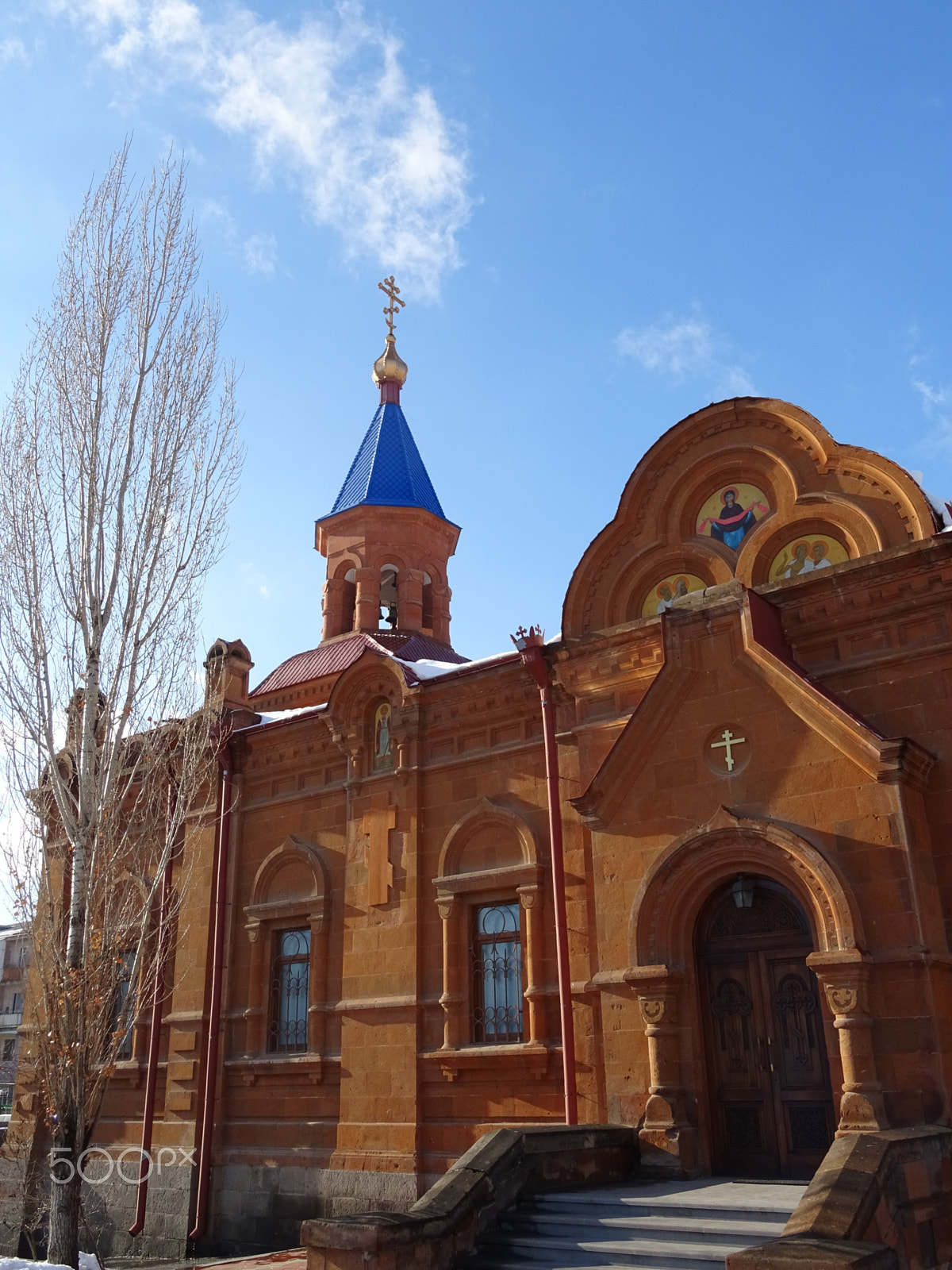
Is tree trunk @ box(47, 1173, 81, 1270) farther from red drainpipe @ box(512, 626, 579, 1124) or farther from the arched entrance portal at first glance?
the arched entrance portal

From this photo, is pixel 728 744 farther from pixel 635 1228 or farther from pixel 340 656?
pixel 340 656

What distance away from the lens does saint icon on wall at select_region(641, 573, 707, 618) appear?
13.4 meters

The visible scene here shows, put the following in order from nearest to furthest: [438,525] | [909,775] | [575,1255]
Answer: [575,1255]
[909,775]
[438,525]

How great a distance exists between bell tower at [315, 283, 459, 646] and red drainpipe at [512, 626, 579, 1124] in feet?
25.5

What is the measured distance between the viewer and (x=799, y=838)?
10.4 m

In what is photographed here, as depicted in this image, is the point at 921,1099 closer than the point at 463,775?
Yes

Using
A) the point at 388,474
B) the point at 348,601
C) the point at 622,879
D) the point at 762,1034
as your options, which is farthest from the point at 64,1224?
the point at 388,474

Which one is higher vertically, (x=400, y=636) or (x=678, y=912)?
(x=400, y=636)

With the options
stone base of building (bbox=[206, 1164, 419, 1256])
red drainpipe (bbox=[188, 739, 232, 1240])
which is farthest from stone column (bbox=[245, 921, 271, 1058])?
stone base of building (bbox=[206, 1164, 419, 1256])

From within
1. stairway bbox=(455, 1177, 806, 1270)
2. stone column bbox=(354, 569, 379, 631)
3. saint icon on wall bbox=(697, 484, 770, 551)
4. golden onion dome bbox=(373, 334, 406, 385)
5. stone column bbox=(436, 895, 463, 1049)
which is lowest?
stairway bbox=(455, 1177, 806, 1270)

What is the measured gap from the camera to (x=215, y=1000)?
15352 millimetres

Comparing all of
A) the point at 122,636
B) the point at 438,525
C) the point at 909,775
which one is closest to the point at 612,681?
the point at 909,775

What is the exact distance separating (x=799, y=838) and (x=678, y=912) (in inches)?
62.1

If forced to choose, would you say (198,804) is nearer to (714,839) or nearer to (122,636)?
(122,636)
